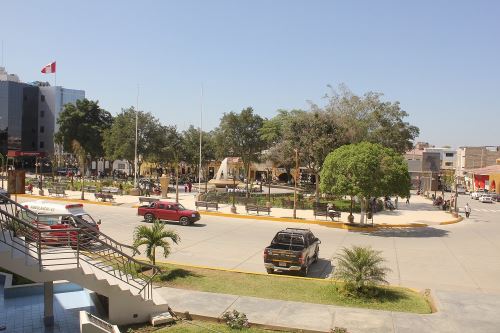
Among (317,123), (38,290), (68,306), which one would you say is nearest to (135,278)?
(68,306)

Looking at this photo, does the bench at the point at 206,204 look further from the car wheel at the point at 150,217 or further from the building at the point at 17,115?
the building at the point at 17,115

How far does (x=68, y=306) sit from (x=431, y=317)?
9.80 m

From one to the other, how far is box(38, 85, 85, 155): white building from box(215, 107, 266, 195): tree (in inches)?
2196

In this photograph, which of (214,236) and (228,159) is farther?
(228,159)

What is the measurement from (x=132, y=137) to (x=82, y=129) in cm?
1828

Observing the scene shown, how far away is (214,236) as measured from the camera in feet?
81.7

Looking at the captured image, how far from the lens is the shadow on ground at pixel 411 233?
1095 inches

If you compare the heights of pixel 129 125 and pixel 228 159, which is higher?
pixel 129 125

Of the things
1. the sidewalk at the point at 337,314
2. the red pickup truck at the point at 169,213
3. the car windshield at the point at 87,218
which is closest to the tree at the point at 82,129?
the red pickup truck at the point at 169,213

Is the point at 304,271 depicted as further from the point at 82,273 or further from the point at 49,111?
the point at 49,111

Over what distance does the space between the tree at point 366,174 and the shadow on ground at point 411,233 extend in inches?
93.5

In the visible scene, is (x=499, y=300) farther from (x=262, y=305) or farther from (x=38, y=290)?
(x=38, y=290)

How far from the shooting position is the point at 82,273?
431 inches

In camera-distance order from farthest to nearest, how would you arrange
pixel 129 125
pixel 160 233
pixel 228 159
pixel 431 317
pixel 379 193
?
pixel 228 159 → pixel 129 125 → pixel 379 193 → pixel 160 233 → pixel 431 317
